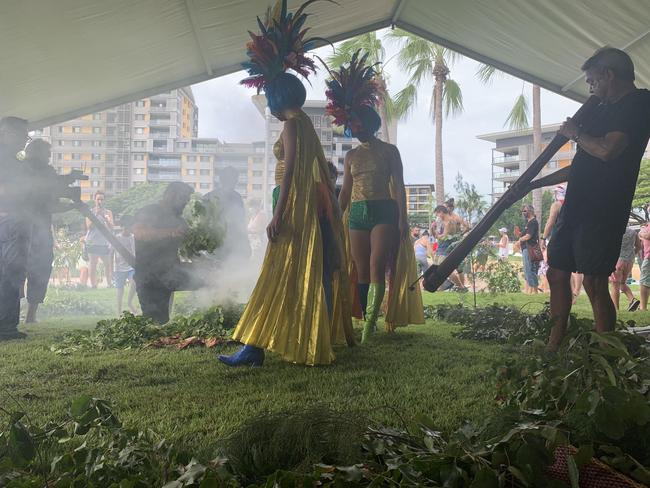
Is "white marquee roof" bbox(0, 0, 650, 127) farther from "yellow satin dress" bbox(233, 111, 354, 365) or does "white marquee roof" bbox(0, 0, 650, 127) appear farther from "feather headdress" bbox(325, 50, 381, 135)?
"yellow satin dress" bbox(233, 111, 354, 365)

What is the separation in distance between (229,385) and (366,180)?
216cm

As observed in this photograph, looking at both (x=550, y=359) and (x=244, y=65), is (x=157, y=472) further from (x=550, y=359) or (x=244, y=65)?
(x=244, y=65)

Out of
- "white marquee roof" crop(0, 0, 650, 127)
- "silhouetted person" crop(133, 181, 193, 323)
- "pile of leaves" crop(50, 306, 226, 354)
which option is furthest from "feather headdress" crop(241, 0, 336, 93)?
"silhouetted person" crop(133, 181, 193, 323)

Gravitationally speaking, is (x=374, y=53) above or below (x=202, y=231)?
above

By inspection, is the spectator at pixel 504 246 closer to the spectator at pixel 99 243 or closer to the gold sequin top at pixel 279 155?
the gold sequin top at pixel 279 155

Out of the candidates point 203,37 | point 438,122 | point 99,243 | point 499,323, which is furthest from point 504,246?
point 99,243

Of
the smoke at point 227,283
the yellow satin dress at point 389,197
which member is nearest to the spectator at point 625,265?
the yellow satin dress at point 389,197

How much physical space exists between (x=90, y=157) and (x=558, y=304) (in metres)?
3.33

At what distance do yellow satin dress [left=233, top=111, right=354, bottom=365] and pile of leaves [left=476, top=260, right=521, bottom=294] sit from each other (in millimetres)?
4339

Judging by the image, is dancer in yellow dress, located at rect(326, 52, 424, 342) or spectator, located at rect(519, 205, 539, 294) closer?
dancer in yellow dress, located at rect(326, 52, 424, 342)

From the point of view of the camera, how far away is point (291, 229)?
2590mm

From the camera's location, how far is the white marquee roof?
108 inches

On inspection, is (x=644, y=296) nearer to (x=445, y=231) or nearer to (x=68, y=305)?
(x=445, y=231)

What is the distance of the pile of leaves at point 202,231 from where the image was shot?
3980 mm
